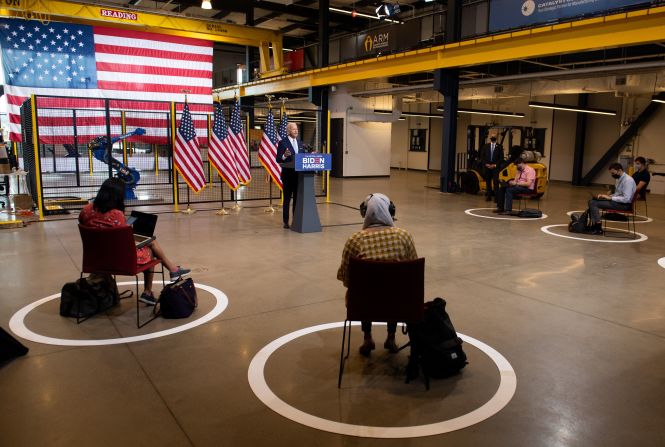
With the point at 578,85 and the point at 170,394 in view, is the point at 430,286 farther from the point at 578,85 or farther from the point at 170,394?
the point at 578,85

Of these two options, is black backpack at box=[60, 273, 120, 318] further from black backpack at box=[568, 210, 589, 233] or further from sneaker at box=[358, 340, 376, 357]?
black backpack at box=[568, 210, 589, 233]

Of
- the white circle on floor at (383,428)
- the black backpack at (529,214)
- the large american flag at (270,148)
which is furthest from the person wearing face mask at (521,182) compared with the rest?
the white circle on floor at (383,428)

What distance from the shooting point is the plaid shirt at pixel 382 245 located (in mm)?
3104

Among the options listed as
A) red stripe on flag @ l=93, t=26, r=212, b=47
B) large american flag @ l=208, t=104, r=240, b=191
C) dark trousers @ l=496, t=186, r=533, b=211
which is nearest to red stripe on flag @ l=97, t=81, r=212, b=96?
red stripe on flag @ l=93, t=26, r=212, b=47

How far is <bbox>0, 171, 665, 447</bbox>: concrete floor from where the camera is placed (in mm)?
2598

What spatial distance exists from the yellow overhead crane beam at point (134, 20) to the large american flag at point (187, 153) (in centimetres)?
576

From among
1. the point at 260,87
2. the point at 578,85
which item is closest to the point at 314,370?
the point at 578,85

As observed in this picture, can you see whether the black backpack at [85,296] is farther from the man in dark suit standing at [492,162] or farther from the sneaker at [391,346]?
the man in dark suit standing at [492,162]

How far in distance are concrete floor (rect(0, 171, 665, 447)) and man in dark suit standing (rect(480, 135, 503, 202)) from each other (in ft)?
17.5

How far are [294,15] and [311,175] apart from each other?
14.7 m

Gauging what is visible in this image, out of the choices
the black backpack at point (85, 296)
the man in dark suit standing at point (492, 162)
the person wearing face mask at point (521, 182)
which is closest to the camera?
the black backpack at point (85, 296)

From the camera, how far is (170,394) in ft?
9.61

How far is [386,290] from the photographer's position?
115 inches

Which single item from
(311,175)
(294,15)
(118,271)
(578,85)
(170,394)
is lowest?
(170,394)
